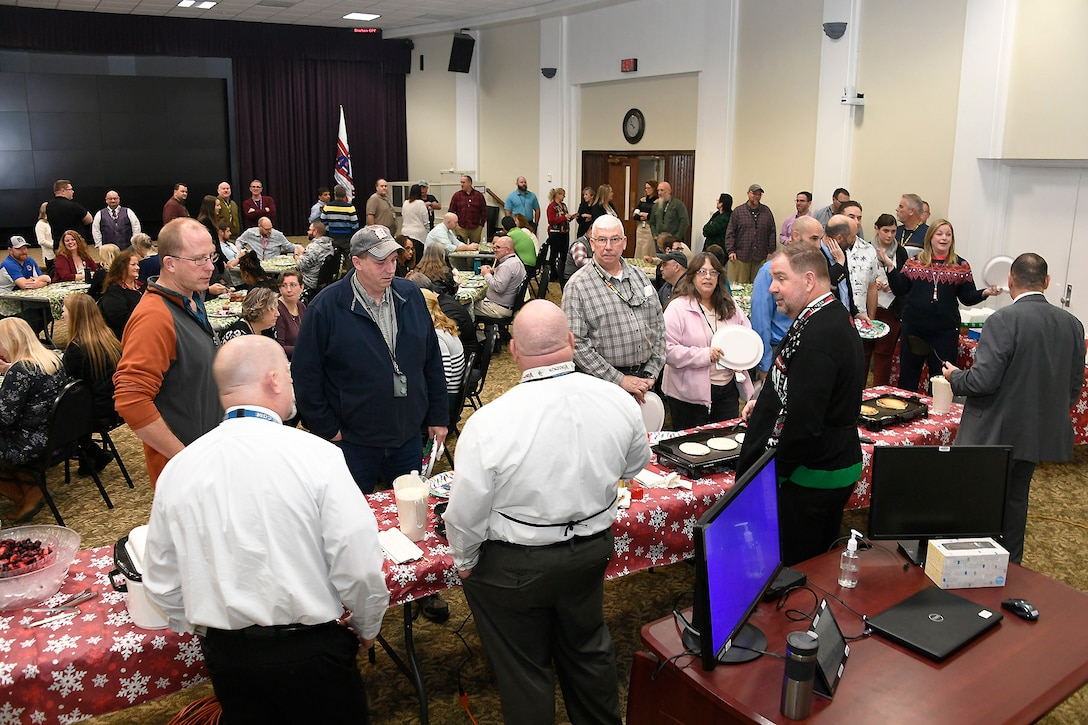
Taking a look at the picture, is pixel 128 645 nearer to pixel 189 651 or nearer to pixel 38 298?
pixel 189 651

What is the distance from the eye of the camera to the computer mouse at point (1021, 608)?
7.58ft

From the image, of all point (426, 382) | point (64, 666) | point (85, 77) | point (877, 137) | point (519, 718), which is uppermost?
point (85, 77)

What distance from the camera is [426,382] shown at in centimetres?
346

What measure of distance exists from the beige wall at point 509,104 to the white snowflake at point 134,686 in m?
13.2

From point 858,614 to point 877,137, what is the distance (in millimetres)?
8249

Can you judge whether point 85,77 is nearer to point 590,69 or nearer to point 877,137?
point 590,69

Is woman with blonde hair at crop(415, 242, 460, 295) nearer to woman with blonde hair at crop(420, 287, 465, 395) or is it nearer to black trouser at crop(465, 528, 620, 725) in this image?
woman with blonde hair at crop(420, 287, 465, 395)

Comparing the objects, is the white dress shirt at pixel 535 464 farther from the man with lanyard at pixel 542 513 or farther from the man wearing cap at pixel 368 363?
the man wearing cap at pixel 368 363

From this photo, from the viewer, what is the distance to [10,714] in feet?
6.82

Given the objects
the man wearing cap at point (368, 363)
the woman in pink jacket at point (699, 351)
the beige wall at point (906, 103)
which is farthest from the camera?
the beige wall at point (906, 103)

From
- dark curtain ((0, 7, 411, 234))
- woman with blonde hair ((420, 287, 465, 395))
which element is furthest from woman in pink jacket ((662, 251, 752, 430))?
dark curtain ((0, 7, 411, 234))

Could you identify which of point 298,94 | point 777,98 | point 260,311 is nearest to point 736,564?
point 260,311

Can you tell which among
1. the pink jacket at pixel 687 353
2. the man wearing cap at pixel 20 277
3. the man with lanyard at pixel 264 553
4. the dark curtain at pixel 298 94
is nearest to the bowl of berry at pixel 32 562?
the man with lanyard at pixel 264 553

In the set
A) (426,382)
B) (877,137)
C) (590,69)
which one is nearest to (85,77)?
(590,69)
